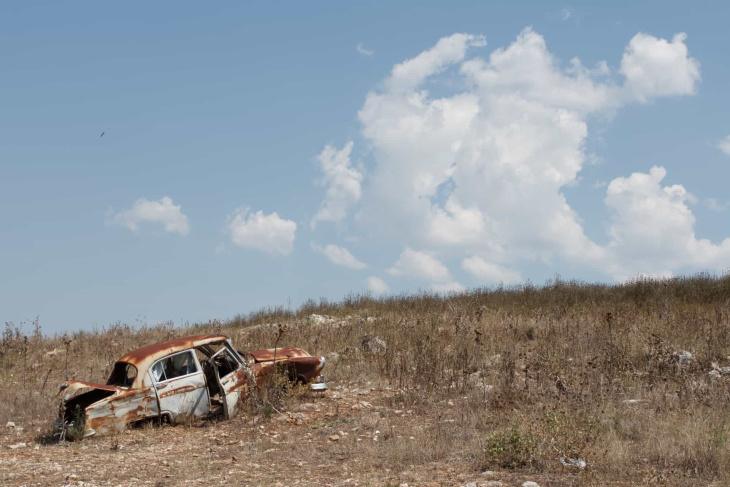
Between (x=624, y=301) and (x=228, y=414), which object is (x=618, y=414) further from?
(x=624, y=301)

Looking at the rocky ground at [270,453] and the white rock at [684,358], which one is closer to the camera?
the rocky ground at [270,453]

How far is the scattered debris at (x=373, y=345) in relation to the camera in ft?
48.4

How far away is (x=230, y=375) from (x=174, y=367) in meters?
0.98

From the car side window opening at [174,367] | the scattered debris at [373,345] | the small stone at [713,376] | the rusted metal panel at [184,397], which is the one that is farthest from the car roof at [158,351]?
the small stone at [713,376]

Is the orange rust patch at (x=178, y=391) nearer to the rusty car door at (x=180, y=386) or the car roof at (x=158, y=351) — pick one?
the rusty car door at (x=180, y=386)

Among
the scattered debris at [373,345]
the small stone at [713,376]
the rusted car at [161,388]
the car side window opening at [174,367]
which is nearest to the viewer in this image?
the rusted car at [161,388]

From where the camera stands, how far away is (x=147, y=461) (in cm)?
883

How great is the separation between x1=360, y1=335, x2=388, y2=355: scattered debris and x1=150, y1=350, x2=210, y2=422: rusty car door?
4.85m

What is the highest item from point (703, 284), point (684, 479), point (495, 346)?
point (703, 284)

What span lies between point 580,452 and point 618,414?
2.06 m

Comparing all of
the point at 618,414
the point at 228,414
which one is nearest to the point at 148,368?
the point at 228,414

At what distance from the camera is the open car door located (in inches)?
423

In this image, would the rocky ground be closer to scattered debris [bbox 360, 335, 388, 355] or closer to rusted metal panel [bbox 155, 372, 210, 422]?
rusted metal panel [bbox 155, 372, 210, 422]

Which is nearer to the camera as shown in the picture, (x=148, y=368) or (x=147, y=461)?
(x=147, y=461)
